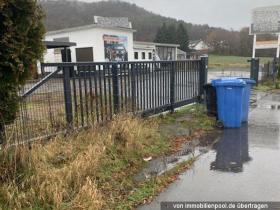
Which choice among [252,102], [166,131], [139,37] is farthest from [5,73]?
[139,37]

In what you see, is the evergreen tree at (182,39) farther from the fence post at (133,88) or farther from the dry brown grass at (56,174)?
the dry brown grass at (56,174)

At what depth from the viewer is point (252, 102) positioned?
1192 centimetres

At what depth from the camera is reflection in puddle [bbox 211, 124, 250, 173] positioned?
16.4 feet

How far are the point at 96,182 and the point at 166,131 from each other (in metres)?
3.21

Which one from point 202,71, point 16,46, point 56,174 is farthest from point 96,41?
point 56,174

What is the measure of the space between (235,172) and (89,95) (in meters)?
2.99

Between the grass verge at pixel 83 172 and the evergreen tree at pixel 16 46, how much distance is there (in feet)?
2.21

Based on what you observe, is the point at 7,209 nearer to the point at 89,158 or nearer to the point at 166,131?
the point at 89,158

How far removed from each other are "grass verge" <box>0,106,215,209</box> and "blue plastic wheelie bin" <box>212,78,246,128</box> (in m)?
2.53

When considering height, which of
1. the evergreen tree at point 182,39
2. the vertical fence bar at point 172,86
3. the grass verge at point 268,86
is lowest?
the grass verge at point 268,86

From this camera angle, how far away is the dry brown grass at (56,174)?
135 inches

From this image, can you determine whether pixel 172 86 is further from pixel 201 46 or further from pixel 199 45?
pixel 199 45

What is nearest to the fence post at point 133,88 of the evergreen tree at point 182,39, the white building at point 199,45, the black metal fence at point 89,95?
the black metal fence at point 89,95

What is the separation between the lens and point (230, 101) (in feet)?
24.4
